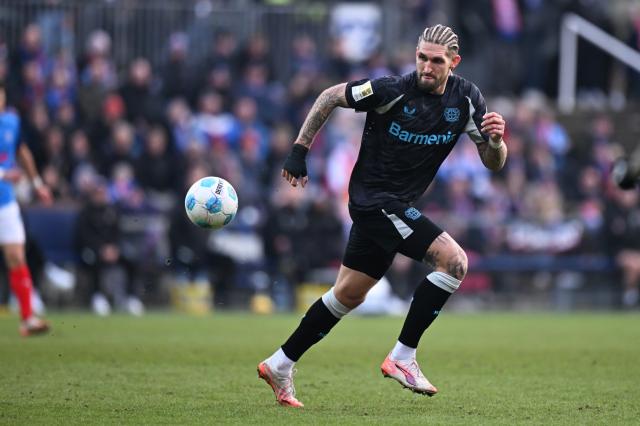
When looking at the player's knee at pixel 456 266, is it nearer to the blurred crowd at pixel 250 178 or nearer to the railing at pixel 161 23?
the blurred crowd at pixel 250 178

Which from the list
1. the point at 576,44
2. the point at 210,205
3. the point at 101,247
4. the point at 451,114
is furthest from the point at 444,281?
the point at 576,44

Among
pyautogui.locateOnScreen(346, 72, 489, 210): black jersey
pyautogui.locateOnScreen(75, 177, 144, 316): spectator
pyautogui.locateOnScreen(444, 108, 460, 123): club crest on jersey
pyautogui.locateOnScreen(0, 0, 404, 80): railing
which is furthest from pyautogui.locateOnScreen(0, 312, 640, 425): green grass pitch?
pyautogui.locateOnScreen(0, 0, 404, 80): railing

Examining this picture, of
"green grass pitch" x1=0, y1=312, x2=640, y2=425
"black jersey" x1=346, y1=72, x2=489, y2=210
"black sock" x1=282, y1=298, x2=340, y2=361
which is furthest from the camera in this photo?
"black sock" x1=282, y1=298, x2=340, y2=361

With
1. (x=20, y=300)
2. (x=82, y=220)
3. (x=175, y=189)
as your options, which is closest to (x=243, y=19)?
(x=175, y=189)

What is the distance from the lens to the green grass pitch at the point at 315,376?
7891 millimetres

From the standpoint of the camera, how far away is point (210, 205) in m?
Result: 8.88

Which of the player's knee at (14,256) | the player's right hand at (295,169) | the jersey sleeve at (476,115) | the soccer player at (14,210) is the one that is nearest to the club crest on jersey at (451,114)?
the jersey sleeve at (476,115)

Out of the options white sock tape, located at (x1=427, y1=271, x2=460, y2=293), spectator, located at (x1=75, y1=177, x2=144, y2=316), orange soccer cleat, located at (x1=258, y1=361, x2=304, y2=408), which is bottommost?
spectator, located at (x1=75, y1=177, x2=144, y2=316)

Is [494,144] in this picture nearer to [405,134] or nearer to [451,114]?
[451,114]

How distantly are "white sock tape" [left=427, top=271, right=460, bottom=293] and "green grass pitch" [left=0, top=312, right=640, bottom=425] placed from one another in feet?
2.65

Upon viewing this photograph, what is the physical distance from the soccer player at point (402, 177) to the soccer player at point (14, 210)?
552 centimetres

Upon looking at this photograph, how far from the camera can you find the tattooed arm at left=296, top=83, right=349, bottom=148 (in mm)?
8414

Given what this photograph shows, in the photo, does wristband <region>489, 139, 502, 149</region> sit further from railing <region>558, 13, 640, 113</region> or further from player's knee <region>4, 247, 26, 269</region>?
railing <region>558, 13, 640, 113</region>

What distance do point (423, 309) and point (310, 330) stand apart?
832mm
